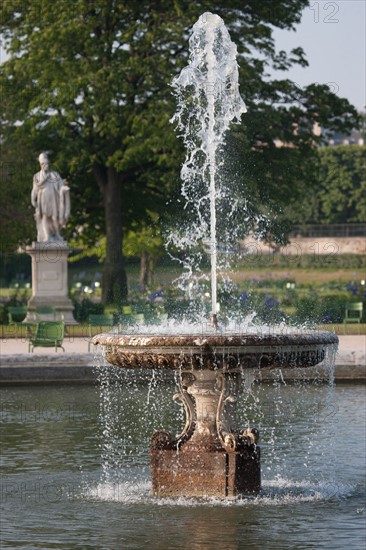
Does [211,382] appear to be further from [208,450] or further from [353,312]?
[353,312]

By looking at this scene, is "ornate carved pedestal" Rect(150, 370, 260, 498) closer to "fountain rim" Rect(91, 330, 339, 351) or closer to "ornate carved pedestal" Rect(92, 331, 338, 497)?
"ornate carved pedestal" Rect(92, 331, 338, 497)

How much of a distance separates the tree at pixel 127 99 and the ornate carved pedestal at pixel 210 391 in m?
23.3

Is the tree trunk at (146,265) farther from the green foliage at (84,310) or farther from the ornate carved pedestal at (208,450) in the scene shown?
the ornate carved pedestal at (208,450)

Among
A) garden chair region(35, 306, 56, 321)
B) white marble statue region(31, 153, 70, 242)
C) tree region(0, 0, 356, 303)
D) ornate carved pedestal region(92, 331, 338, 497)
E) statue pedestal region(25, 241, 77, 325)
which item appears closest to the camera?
ornate carved pedestal region(92, 331, 338, 497)

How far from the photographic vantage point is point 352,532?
404 inches

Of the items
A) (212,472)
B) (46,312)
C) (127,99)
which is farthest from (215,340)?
(127,99)

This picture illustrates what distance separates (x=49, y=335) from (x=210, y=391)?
34.4 ft

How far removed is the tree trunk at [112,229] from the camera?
3716 cm

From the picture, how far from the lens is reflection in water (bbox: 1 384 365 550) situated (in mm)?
10195

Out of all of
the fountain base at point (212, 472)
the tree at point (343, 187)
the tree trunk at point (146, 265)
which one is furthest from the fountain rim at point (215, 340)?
the tree at point (343, 187)

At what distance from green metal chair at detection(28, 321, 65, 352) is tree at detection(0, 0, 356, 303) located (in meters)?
13.6

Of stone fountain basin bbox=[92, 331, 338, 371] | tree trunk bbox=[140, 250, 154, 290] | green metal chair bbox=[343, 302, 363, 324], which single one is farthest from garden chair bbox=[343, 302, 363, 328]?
tree trunk bbox=[140, 250, 154, 290]

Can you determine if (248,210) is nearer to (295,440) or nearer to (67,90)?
(67,90)

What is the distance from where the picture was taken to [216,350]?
1090 cm
